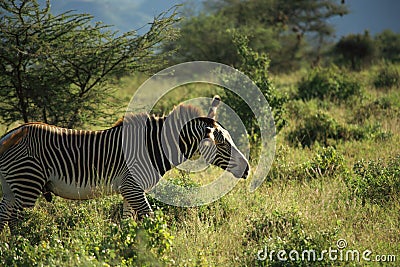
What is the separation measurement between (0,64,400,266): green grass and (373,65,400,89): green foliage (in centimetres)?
657

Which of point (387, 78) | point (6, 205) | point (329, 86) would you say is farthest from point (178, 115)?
point (387, 78)

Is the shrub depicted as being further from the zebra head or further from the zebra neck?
the zebra neck

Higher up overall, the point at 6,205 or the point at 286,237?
the point at 6,205

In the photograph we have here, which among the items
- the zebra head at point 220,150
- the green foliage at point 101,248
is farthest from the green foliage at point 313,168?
the green foliage at point 101,248

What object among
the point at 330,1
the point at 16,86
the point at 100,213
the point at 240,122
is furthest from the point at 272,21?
the point at 100,213

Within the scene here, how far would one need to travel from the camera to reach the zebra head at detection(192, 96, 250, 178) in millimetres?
5992

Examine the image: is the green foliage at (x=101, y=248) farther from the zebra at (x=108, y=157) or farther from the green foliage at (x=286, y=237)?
the green foliage at (x=286, y=237)

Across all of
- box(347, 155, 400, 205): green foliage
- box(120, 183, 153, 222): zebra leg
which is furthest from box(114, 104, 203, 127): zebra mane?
box(347, 155, 400, 205): green foliage

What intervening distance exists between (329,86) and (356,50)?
9190 millimetres

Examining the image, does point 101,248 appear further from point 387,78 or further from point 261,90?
point 387,78

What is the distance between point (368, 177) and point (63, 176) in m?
3.86

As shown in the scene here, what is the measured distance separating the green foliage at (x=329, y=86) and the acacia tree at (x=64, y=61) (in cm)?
574

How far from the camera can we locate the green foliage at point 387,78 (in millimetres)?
14219

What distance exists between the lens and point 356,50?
2144cm
